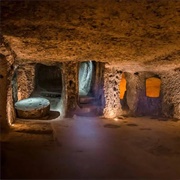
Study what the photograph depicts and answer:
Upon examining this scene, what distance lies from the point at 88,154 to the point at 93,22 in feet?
8.28

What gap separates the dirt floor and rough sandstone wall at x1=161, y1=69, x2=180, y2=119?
261cm

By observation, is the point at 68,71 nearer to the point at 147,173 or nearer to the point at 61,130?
the point at 61,130

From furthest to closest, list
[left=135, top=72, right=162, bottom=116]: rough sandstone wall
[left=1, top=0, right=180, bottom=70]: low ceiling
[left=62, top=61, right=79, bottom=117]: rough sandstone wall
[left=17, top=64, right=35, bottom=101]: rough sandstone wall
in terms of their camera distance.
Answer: [left=135, top=72, right=162, bottom=116]: rough sandstone wall < [left=17, top=64, right=35, bottom=101]: rough sandstone wall < [left=62, top=61, right=79, bottom=117]: rough sandstone wall < [left=1, top=0, right=180, bottom=70]: low ceiling

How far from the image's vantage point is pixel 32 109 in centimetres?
763

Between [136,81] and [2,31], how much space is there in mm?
8053

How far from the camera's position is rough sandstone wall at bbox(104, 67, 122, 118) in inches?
330

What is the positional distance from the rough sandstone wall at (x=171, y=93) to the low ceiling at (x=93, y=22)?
4231mm

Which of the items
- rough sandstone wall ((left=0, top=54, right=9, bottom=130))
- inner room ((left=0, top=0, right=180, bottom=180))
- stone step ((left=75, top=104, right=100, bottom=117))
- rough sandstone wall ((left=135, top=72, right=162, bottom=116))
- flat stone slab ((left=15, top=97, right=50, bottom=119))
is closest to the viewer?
inner room ((left=0, top=0, right=180, bottom=180))

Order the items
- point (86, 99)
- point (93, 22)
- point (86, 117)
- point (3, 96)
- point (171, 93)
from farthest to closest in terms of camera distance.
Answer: point (171, 93), point (86, 99), point (86, 117), point (3, 96), point (93, 22)

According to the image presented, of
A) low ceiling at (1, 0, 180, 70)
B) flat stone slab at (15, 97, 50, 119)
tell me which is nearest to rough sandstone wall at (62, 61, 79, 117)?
flat stone slab at (15, 97, 50, 119)

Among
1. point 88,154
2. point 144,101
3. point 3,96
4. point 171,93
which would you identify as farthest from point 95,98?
point 88,154

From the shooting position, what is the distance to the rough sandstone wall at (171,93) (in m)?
8.30

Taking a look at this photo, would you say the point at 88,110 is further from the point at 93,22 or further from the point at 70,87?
the point at 93,22

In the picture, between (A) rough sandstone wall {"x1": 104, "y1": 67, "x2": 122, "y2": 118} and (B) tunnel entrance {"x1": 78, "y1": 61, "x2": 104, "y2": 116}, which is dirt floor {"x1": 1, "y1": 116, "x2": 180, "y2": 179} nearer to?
(B) tunnel entrance {"x1": 78, "y1": 61, "x2": 104, "y2": 116}
